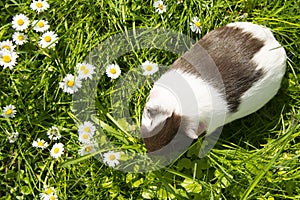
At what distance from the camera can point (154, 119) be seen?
9.95 ft

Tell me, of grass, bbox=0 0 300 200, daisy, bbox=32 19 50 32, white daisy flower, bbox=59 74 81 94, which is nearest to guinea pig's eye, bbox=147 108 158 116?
grass, bbox=0 0 300 200

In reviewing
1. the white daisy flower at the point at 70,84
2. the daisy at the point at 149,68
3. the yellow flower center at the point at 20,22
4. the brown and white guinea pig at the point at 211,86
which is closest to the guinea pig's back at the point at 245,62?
the brown and white guinea pig at the point at 211,86

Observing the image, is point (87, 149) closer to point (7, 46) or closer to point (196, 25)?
point (7, 46)

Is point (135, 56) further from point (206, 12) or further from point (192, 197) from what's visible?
point (192, 197)

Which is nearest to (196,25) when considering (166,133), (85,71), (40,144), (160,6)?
(160,6)

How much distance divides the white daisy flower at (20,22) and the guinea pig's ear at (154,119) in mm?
1122

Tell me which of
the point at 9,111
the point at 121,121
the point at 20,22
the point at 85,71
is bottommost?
the point at 121,121

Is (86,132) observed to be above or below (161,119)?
above

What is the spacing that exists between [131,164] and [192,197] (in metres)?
0.45

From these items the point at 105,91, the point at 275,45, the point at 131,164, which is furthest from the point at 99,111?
the point at 275,45

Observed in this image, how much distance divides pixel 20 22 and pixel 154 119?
1242 millimetres

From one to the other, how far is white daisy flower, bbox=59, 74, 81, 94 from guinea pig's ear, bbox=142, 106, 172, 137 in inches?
25.9

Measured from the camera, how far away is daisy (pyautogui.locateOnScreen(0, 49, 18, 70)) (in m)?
3.51

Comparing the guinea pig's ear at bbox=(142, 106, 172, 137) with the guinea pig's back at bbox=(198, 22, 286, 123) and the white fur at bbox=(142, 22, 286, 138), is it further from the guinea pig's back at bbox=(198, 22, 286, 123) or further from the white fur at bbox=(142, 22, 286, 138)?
the guinea pig's back at bbox=(198, 22, 286, 123)
